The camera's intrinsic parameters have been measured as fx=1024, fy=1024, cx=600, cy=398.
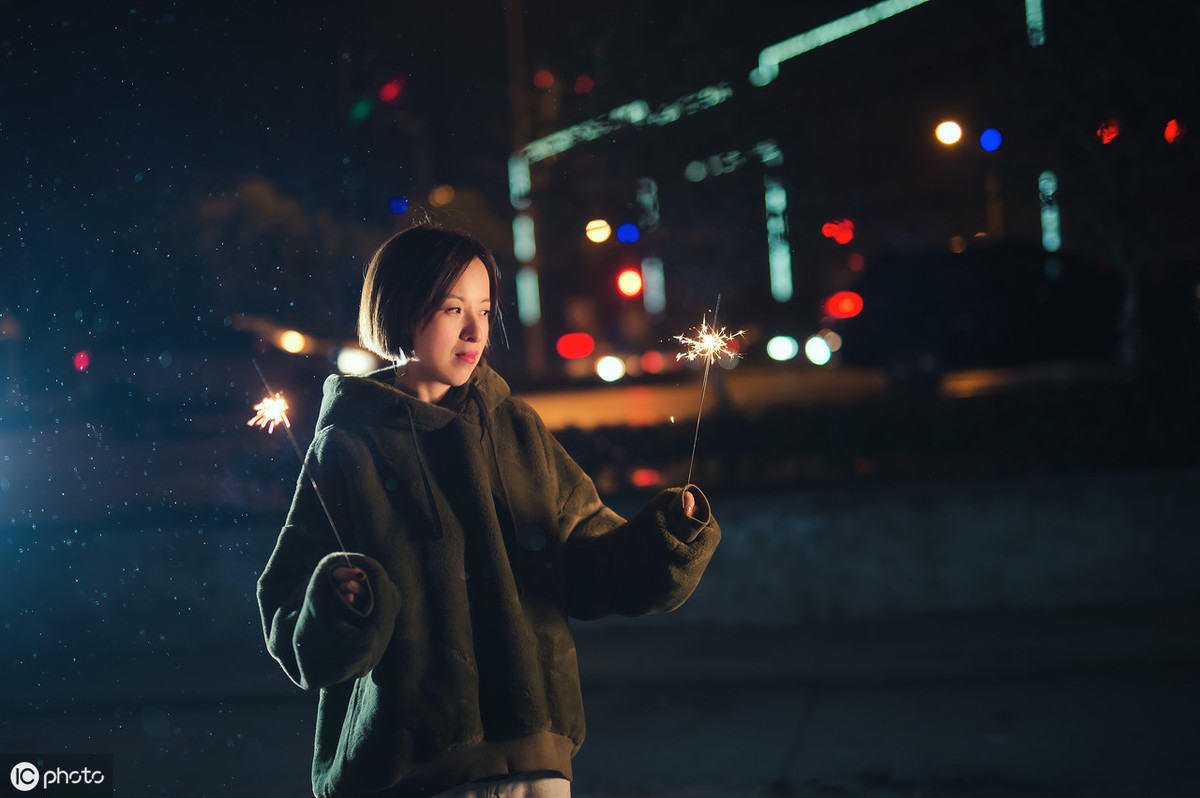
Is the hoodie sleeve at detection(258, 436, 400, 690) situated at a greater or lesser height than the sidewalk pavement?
greater

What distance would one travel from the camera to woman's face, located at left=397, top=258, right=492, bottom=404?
6.65 feet

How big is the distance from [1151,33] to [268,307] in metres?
8.27

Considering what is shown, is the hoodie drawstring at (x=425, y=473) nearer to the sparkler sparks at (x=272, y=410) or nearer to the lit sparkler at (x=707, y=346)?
the sparkler sparks at (x=272, y=410)

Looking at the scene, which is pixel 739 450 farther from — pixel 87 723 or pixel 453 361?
pixel 453 361

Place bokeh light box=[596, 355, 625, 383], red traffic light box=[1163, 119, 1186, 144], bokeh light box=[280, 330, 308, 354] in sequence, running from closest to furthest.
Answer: bokeh light box=[596, 355, 625, 383] → red traffic light box=[1163, 119, 1186, 144] → bokeh light box=[280, 330, 308, 354]

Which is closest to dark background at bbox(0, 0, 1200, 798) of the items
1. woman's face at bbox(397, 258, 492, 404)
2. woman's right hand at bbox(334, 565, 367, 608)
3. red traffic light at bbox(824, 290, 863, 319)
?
woman's face at bbox(397, 258, 492, 404)

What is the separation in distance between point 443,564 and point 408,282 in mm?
558

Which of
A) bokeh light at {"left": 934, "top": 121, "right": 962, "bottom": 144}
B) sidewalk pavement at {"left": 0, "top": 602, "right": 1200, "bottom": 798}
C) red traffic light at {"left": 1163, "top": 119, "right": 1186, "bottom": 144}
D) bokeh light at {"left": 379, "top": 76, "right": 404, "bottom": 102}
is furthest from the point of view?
bokeh light at {"left": 934, "top": 121, "right": 962, "bottom": 144}

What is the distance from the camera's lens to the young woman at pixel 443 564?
184cm

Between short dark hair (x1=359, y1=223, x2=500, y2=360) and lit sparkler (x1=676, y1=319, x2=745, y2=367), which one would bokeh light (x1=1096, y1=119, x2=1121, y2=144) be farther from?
short dark hair (x1=359, y1=223, x2=500, y2=360)

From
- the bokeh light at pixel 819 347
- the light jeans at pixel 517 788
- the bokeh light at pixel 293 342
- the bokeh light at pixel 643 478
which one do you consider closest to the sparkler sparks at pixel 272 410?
the light jeans at pixel 517 788

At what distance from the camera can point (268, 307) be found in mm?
10594

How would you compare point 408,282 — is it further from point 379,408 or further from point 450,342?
point 379,408

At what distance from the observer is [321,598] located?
1695 mm
